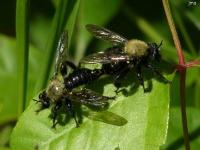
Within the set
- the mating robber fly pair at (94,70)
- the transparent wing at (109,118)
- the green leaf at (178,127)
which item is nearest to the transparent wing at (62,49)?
the mating robber fly pair at (94,70)

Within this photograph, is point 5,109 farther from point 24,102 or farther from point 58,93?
point 58,93

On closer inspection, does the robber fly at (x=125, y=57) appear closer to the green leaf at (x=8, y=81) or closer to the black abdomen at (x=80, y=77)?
the black abdomen at (x=80, y=77)

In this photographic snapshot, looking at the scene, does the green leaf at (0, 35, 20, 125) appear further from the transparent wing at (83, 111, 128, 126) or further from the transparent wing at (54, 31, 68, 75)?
the transparent wing at (83, 111, 128, 126)

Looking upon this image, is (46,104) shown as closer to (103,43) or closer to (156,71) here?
(156,71)

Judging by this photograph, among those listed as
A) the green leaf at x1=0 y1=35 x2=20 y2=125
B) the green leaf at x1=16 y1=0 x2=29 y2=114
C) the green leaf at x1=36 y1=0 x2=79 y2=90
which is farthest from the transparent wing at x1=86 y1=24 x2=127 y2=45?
the green leaf at x1=0 y1=35 x2=20 y2=125

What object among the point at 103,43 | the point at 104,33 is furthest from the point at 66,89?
the point at 103,43

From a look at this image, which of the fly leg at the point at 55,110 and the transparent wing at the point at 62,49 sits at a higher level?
the transparent wing at the point at 62,49

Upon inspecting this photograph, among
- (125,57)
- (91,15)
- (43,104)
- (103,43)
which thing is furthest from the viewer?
(103,43)
